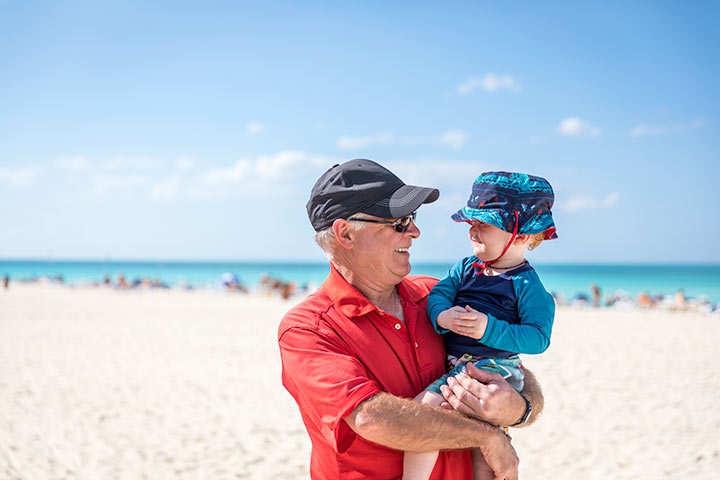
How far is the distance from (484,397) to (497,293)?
1.56 feet

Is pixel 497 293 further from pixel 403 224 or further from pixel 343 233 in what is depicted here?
pixel 343 233

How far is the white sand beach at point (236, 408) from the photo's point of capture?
6.16 metres

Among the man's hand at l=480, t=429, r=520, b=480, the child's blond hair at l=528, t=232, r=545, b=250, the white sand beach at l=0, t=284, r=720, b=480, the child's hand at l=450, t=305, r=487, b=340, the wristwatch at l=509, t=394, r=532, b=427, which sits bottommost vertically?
the white sand beach at l=0, t=284, r=720, b=480

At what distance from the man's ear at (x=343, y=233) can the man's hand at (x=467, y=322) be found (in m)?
0.53

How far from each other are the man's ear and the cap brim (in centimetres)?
12

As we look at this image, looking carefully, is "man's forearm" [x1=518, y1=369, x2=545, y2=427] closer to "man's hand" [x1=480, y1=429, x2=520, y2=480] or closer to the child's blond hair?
"man's hand" [x1=480, y1=429, x2=520, y2=480]

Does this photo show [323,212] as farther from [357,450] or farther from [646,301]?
[646,301]

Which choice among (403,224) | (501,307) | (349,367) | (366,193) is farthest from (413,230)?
(349,367)

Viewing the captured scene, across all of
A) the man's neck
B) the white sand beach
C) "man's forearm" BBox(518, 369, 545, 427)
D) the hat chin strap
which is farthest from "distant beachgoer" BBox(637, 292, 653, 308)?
the man's neck

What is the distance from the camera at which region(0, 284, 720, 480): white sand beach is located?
20.2 ft

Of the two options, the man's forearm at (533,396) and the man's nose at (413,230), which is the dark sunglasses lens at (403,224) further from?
the man's forearm at (533,396)

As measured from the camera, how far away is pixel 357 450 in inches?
85.7

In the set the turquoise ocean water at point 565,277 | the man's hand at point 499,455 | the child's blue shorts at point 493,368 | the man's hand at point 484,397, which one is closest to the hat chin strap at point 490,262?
the child's blue shorts at point 493,368

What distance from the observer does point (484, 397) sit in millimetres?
2123
